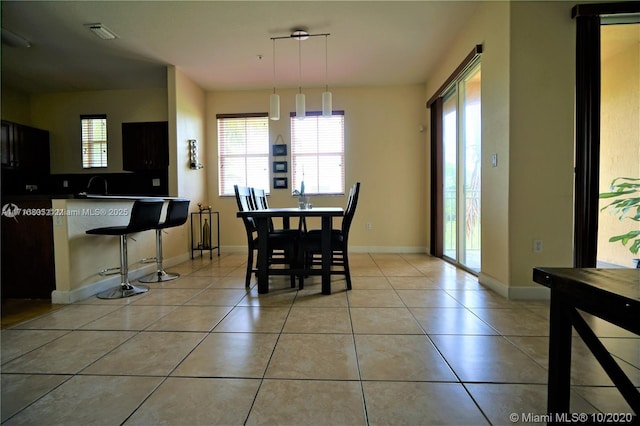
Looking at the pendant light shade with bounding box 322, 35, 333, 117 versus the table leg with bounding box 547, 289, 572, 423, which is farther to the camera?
the pendant light shade with bounding box 322, 35, 333, 117

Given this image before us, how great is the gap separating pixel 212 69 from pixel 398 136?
10.3 ft

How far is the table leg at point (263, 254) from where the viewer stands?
264 cm

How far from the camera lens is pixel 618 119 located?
2.54 meters

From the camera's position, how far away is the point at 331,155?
496 centimetres

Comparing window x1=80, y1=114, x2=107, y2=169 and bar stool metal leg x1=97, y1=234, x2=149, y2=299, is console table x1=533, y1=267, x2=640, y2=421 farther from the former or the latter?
window x1=80, y1=114, x2=107, y2=169

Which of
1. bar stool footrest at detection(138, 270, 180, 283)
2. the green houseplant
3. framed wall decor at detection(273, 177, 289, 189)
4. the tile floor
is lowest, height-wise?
bar stool footrest at detection(138, 270, 180, 283)

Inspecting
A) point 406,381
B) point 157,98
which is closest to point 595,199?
point 406,381

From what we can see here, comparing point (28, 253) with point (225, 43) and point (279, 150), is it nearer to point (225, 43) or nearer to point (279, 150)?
point (225, 43)

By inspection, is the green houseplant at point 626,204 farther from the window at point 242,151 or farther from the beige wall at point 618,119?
the window at point 242,151

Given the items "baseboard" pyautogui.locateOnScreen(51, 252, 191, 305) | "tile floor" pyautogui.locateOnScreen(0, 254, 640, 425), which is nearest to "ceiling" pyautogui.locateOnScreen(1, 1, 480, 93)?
"baseboard" pyautogui.locateOnScreen(51, 252, 191, 305)

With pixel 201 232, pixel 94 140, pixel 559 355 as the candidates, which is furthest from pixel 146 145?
pixel 559 355

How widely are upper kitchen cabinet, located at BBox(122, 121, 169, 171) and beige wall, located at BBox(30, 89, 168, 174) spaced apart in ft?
1.58

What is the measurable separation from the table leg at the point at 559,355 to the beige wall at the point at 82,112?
5641 millimetres

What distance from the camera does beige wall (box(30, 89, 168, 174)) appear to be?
489cm
